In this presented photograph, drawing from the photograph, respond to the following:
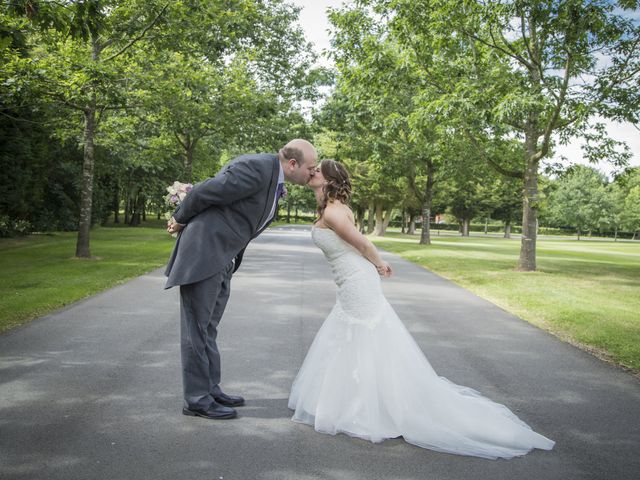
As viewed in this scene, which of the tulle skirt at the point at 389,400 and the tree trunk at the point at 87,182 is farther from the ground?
the tree trunk at the point at 87,182

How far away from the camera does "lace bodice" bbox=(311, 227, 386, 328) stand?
418 cm

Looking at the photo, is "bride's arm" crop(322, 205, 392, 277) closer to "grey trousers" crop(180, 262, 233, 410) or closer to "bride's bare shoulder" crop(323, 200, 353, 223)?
"bride's bare shoulder" crop(323, 200, 353, 223)

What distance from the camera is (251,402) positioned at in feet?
14.1

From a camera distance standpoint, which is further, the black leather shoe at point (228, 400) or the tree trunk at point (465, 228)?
the tree trunk at point (465, 228)

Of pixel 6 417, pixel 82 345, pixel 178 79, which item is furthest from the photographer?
pixel 178 79

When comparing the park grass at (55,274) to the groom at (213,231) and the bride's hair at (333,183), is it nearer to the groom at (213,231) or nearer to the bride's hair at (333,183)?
the groom at (213,231)

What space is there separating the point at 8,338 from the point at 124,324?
1407mm

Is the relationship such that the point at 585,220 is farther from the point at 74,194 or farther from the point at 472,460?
the point at 472,460

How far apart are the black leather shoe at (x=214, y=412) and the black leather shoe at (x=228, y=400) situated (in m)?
0.19

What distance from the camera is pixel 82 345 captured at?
5.90 meters

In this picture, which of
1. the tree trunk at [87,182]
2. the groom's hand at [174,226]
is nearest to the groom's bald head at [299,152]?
the groom's hand at [174,226]

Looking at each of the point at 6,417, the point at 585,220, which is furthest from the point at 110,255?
the point at 585,220

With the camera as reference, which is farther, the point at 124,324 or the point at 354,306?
the point at 124,324

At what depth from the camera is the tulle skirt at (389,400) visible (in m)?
3.57
